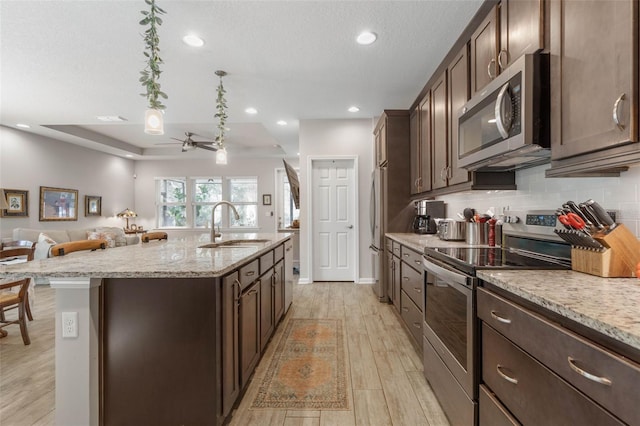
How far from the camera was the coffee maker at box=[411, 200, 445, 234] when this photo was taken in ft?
11.1

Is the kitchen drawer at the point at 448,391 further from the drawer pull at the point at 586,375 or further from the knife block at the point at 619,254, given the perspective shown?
the knife block at the point at 619,254

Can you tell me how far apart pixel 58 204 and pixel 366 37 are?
22.0 ft

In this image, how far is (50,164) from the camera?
572 centimetres

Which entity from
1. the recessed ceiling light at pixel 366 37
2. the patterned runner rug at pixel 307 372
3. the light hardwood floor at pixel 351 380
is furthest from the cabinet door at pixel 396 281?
the recessed ceiling light at pixel 366 37

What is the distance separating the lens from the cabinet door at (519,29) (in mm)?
1396

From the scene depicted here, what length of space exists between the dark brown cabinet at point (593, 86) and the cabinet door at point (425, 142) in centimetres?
164

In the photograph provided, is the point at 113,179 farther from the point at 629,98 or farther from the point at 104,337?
the point at 629,98

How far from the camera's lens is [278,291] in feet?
9.20

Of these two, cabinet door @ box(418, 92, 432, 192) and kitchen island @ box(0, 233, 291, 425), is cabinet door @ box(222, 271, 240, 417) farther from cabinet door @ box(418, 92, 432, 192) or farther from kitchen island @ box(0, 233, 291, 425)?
cabinet door @ box(418, 92, 432, 192)

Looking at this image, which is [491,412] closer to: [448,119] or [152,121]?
[448,119]

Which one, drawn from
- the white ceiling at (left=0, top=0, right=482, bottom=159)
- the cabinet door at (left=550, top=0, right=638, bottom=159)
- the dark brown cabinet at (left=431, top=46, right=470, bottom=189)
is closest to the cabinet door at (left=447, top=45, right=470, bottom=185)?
the dark brown cabinet at (left=431, top=46, right=470, bottom=189)

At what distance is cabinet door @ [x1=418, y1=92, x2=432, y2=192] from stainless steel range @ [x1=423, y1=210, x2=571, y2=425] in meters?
1.05

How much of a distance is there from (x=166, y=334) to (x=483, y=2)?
2.93 metres

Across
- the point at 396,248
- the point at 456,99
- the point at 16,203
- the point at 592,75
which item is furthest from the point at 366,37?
the point at 16,203
